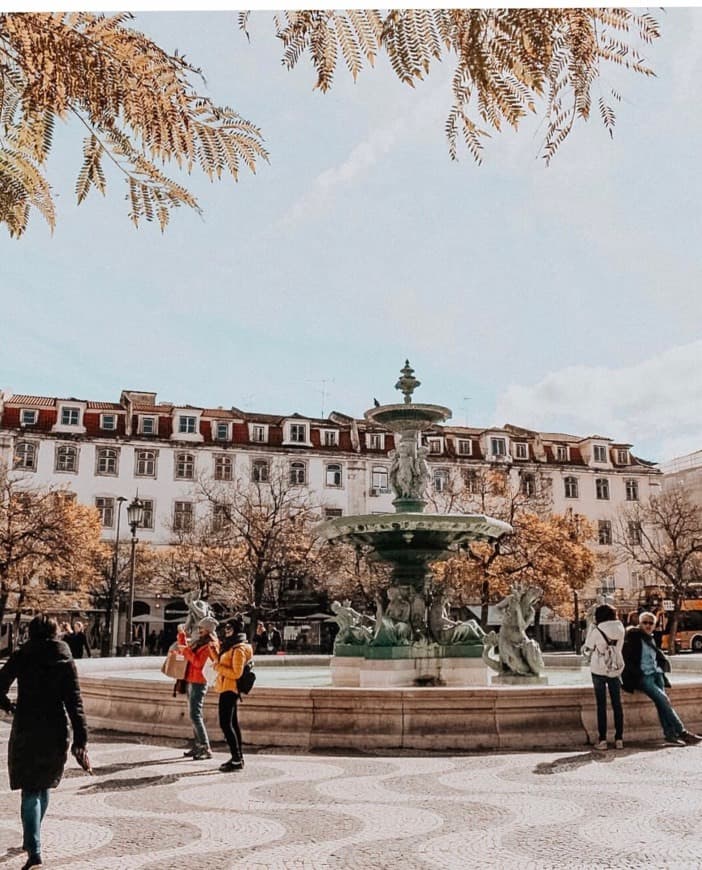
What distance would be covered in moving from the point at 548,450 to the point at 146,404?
24239mm

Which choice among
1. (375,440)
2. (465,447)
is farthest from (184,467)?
(465,447)

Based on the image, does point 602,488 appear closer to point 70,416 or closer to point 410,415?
point 70,416

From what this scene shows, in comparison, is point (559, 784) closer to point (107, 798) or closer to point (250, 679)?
point (250, 679)

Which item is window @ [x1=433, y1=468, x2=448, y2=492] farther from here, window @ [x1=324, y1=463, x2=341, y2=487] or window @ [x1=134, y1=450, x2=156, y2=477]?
window @ [x1=134, y1=450, x2=156, y2=477]

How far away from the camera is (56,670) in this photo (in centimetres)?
514

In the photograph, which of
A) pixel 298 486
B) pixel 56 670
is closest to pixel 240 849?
pixel 56 670

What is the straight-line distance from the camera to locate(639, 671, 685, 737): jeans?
8875 millimetres

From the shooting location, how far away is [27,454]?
146 ft

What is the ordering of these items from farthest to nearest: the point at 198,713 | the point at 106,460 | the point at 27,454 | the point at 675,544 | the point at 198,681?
the point at 106,460 → the point at 27,454 → the point at 675,544 → the point at 198,681 → the point at 198,713

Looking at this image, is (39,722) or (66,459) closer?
(39,722)

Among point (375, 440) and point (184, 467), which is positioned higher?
point (375, 440)

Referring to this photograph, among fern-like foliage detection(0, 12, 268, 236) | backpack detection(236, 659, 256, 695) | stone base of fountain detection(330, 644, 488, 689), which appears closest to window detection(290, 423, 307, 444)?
stone base of fountain detection(330, 644, 488, 689)

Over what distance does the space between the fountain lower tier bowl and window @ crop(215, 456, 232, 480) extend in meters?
33.9

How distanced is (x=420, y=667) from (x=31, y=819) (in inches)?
328
